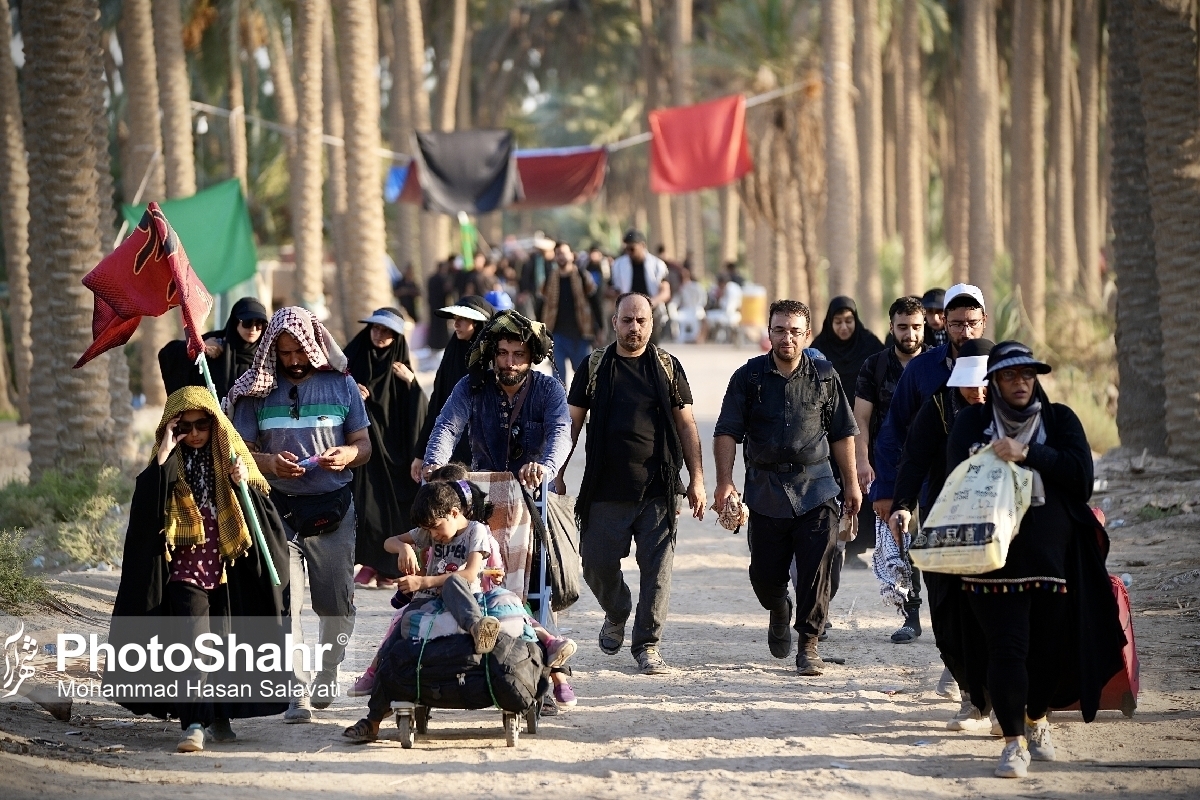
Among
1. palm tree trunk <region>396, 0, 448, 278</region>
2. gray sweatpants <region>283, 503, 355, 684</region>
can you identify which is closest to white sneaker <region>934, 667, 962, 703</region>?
gray sweatpants <region>283, 503, 355, 684</region>

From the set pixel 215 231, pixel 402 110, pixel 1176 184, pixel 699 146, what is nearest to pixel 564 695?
pixel 1176 184

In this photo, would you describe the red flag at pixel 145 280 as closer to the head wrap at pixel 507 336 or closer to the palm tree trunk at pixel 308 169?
the head wrap at pixel 507 336

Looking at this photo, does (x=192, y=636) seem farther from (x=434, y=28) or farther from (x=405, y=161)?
(x=434, y=28)

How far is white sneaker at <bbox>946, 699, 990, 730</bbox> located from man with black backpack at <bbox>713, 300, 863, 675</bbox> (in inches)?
46.3

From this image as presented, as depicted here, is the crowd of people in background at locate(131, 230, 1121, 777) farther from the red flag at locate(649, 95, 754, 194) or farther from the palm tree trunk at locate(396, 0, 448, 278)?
the palm tree trunk at locate(396, 0, 448, 278)

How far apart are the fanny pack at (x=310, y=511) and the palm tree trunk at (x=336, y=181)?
34.6 feet

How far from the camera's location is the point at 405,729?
243 inches

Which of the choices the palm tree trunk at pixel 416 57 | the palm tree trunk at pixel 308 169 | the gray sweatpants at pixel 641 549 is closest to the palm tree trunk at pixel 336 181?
the palm tree trunk at pixel 308 169

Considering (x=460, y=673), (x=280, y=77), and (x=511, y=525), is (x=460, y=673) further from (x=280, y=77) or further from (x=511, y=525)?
(x=280, y=77)

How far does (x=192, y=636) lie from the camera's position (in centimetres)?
616

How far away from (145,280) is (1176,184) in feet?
29.6

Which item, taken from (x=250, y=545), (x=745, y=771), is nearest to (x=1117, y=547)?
(x=745, y=771)

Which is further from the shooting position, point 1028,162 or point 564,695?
point 1028,162

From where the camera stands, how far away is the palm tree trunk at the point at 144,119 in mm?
18953
